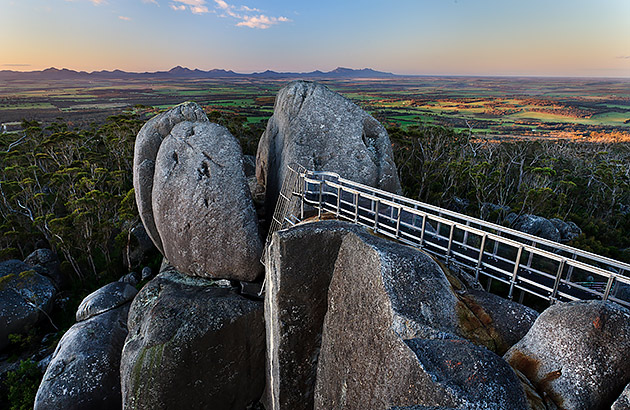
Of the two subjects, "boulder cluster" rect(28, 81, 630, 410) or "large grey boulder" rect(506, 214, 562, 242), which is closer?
"boulder cluster" rect(28, 81, 630, 410)

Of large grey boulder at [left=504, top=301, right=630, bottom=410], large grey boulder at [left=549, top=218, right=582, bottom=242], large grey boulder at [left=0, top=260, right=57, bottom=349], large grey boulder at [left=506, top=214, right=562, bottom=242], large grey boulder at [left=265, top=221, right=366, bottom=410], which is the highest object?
large grey boulder at [left=504, top=301, right=630, bottom=410]

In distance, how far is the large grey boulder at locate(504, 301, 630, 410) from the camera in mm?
4605

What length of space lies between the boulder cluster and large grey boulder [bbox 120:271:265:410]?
0.04 meters

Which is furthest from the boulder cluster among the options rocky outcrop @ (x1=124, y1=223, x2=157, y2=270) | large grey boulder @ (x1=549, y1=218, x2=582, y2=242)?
large grey boulder @ (x1=549, y1=218, x2=582, y2=242)

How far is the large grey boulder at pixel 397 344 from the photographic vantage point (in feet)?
14.5

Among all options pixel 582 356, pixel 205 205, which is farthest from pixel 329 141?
pixel 582 356

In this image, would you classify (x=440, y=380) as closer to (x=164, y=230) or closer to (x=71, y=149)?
(x=164, y=230)

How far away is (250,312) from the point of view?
38.5 feet

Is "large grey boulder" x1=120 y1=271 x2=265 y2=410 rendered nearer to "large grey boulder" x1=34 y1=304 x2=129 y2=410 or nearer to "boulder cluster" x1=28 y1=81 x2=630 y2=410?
"boulder cluster" x1=28 y1=81 x2=630 y2=410

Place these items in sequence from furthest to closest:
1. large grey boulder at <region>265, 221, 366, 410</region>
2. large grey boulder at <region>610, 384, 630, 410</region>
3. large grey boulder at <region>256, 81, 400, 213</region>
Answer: large grey boulder at <region>256, 81, 400, 213</region>, large grey boulder at <region>265, 221, 366, 410</region>, large grey boulder at <region>610, 384, 630, 410</region>

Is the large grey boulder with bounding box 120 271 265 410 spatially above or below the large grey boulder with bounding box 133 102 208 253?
below

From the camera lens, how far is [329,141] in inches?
576

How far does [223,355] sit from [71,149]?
34.9 metres

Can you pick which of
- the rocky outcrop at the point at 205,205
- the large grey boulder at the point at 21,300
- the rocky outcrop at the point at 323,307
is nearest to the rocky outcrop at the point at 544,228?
→ the rocky outcrop at the point at 323,307
